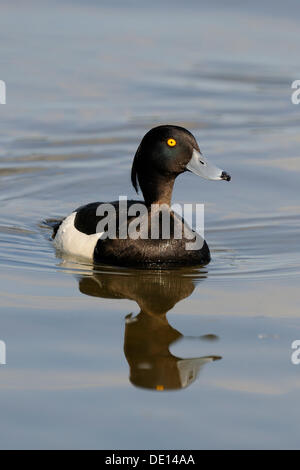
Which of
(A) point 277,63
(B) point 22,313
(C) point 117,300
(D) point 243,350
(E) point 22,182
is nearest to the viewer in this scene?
(D) point 243,350

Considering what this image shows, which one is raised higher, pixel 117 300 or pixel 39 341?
pixel 117 300

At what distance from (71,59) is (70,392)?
9882 mm

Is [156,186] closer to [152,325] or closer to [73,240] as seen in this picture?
[73,240]

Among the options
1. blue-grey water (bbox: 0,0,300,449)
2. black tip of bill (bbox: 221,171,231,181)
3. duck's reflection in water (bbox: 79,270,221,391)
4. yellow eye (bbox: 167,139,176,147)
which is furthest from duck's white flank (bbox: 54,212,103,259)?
black tip of bill (bbox: 221,171,231,181)

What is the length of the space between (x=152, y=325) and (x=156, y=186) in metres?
1.81

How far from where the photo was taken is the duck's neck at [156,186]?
795cm

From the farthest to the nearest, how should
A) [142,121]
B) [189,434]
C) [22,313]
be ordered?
[142,121], [22,313], [189,434]

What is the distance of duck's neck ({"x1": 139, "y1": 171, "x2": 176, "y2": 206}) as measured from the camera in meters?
7.95

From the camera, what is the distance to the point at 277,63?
46.9ft

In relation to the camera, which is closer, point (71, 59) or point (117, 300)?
point (117, 300)

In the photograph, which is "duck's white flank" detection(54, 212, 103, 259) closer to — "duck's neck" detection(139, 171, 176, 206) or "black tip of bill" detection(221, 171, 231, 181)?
"duck's neck" detection(139, 171, 176, 206)

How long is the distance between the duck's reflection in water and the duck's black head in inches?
32.2

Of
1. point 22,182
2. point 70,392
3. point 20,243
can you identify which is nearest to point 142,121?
point 22,182

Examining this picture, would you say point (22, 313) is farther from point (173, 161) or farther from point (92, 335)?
point (173, 161)
